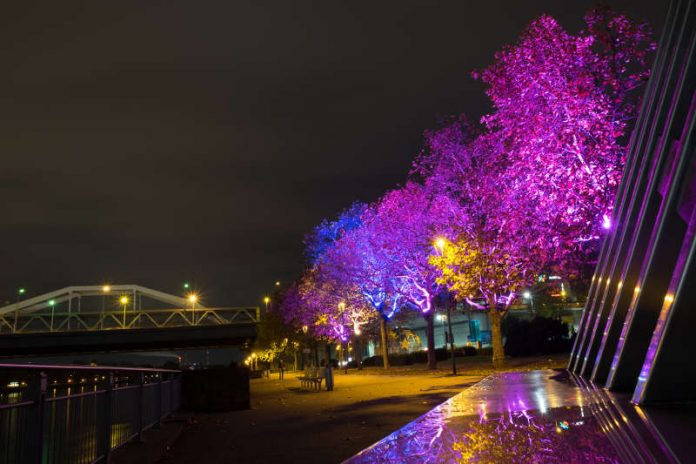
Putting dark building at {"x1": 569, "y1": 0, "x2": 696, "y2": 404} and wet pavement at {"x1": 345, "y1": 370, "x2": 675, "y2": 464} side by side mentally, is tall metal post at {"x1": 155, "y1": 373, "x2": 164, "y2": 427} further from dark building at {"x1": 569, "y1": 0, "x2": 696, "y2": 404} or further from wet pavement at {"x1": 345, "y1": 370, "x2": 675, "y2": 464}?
dark building at {"x1": 569, "y1": 0, "x2": 696, "y2": 404}

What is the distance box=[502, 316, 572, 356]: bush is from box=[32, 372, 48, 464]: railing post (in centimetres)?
4324

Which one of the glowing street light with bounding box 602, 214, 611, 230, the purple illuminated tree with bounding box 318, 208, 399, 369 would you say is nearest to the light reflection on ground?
the glowing street light with bounding box 602, 214, 611, 230

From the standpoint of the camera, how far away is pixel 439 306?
151 ft

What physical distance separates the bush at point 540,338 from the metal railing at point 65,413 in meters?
38.5

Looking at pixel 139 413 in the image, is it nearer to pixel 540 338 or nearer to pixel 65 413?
pixel 65 413

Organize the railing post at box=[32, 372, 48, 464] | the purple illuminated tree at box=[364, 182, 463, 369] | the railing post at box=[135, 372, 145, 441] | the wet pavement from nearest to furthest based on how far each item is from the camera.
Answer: the wet pavement, the railing post at box=[32, 372, 48, 464], the railing post at box=[135, 372, 145, 441], the purple illuminated tree at box=[364, 182, 463, 369]

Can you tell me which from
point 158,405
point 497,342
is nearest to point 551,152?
point 158,405

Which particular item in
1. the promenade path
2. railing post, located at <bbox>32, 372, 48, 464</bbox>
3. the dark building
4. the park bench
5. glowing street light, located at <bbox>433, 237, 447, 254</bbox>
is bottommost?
the promenade path

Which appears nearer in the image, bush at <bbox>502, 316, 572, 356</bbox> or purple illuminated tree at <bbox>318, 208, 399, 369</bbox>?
purple illuminated tree at <bbox>318, 208, 399, 369</bbox>

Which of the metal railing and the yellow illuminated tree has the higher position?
the yellow illuminated tree

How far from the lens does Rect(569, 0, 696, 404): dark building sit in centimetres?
502

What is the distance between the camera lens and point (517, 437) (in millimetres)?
4293

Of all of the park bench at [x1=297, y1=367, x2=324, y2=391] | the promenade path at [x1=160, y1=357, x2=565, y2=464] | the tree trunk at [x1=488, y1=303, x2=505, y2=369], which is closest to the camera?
the promenade path at [x1=160, y1=357, x2=565, y2=464]

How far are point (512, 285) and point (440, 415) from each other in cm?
2013
